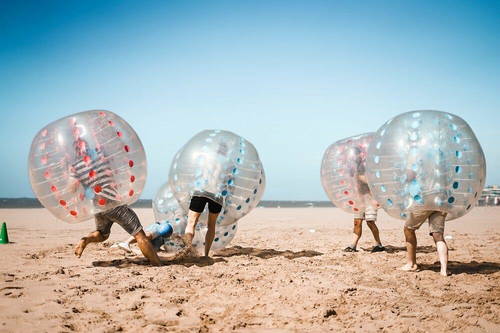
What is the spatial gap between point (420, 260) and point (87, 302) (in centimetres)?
540

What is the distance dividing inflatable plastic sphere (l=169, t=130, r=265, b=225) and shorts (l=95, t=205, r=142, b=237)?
870 mm

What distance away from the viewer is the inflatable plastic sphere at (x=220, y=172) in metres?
6.13

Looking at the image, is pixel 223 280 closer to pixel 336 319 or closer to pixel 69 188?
pixel 336 319

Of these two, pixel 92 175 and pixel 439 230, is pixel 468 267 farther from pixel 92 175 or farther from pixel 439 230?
pixel 92 175

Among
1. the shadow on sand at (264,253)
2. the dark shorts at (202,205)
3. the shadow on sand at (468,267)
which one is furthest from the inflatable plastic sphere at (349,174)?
the dark shorts at (202,205)

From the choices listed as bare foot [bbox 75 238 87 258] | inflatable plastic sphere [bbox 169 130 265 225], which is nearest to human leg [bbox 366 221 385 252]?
inflatable plastic sphere [bbox 169 130 265 225]

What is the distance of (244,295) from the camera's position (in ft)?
13.7

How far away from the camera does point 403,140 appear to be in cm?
533

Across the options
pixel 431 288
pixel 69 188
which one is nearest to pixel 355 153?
pixel 431 288

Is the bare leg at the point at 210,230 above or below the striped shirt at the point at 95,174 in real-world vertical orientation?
below

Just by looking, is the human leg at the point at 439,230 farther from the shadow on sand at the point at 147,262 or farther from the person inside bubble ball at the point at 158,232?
the person inside bubble ball at the point at 158,232

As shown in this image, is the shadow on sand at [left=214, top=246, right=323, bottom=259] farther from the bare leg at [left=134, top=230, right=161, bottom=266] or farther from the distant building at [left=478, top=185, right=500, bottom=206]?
the distant building at [left=478, top=185, right=500, bottom=206]

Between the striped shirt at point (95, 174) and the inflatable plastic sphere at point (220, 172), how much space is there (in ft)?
4.21

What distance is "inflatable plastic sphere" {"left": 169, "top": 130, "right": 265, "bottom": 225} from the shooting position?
6133mm
